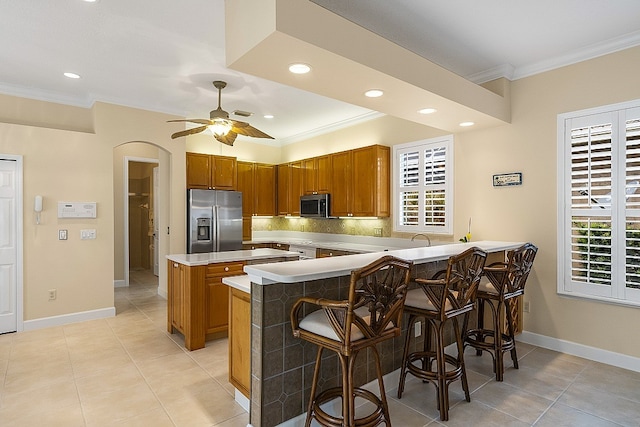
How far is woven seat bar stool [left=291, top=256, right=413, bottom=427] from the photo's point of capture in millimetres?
1804

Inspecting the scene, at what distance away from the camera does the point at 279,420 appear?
211 centimetres

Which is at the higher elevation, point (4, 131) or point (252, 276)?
point (4, 131)

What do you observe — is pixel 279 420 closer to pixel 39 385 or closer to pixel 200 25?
pixel 39 385

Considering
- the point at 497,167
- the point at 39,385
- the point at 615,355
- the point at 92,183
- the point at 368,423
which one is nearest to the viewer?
the point at 368,423

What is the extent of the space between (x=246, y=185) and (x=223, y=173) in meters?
0.66

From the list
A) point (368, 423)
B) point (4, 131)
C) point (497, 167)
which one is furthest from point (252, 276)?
point (4, 131)

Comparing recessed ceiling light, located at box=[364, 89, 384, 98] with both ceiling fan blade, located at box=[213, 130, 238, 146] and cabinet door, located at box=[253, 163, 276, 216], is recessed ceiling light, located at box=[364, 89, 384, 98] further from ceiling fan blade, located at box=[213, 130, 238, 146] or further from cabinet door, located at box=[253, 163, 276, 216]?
cabinet door, located at box=[253, 163, 276, 216]

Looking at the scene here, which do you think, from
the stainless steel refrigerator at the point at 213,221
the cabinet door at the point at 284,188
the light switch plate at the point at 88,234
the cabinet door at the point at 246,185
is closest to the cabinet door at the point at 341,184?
the cabinet door at the point at 284,188

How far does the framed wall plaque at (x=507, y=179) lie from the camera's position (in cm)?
380

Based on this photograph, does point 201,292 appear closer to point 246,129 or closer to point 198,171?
point 246,129

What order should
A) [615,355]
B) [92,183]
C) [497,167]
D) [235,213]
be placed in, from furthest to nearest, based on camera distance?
[235,213], [92,183], [497,167], [615,355]

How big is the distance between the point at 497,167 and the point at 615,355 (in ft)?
6.83

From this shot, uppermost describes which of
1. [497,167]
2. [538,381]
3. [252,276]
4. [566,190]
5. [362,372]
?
[497,167]

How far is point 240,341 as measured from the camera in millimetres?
2484
